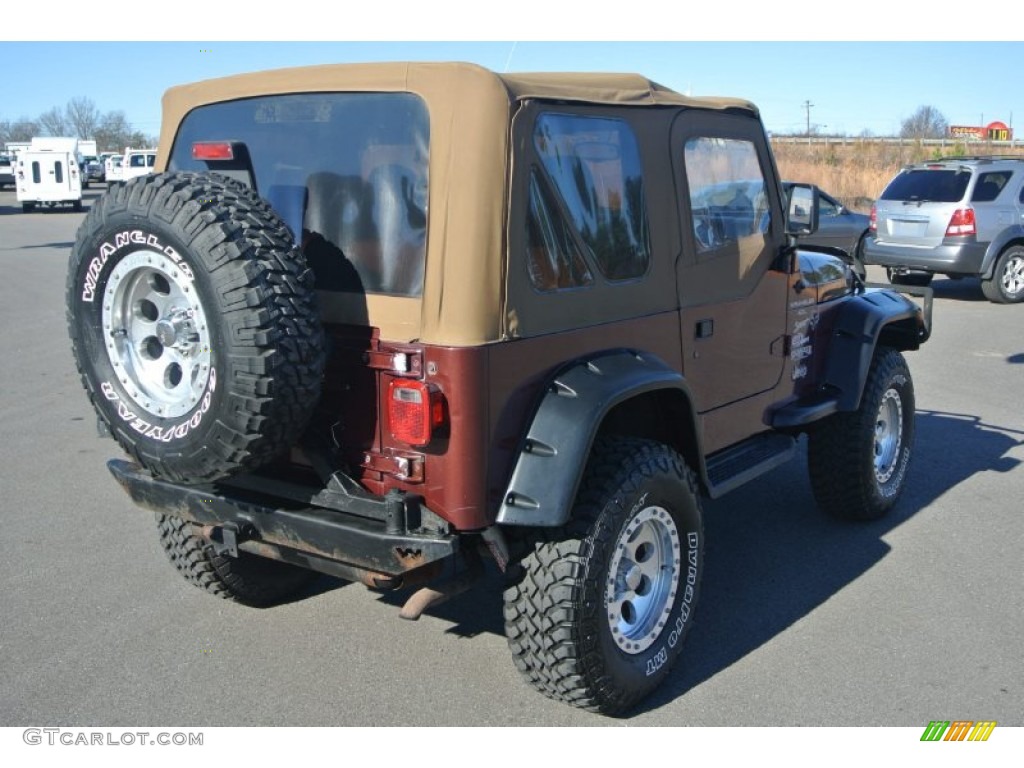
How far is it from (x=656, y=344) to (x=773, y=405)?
123 cm

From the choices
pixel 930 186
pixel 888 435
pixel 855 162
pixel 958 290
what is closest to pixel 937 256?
pixel 930 186

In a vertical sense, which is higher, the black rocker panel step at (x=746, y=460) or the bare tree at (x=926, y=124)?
the bare tree at (x=926, y=124)

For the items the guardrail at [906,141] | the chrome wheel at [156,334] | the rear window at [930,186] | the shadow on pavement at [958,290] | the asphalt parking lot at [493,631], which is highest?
the guardrail at [906,141]

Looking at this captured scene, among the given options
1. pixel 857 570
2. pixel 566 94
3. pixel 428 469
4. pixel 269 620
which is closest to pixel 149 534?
pixel 269 620

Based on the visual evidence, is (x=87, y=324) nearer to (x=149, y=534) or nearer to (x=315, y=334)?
(x=315, y=334)

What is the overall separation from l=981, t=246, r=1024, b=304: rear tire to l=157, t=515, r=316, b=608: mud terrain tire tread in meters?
12.3

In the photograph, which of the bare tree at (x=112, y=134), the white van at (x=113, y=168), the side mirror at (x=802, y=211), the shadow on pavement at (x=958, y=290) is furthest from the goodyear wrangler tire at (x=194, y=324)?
the bare tree at (x=112, y=134)

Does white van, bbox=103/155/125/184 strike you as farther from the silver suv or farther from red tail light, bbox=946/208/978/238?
red tail light, bbox=946/208/978/238

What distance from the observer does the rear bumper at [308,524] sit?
3.07 m

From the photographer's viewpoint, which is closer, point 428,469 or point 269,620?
point 428,469

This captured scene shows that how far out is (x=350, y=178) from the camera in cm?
337

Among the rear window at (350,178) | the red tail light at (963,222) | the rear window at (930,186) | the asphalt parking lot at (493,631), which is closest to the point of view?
the rear window at (350,178)

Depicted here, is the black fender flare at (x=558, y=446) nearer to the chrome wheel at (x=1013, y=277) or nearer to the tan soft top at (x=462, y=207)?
the tan soft top at (x=462, y=207)

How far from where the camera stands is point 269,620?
4.29 metres
